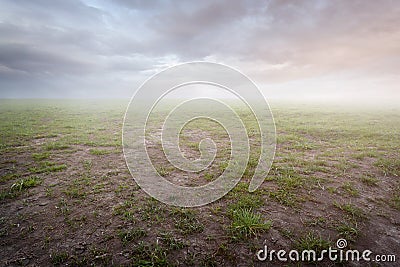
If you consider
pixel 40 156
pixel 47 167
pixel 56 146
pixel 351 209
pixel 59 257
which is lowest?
pixel 59 257

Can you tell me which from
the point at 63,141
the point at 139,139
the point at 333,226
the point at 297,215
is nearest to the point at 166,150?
the point at 139,139

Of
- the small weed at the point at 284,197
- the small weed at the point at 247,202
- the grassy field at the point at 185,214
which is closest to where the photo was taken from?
the grassy field at the point at 185,214

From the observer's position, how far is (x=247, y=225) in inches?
197

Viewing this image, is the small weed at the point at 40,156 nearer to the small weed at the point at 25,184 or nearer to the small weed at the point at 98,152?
the small weed at the point at 98,152

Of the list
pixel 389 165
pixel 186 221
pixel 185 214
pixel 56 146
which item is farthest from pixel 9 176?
pixel 389 165

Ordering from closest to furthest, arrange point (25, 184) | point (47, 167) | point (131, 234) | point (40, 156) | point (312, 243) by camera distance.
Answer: point (312, 243) < point (131, 234) < point (25, 184) < point (47, 167) < point (40, 156)

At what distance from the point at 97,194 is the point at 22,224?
189cm

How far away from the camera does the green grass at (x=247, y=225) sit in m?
4.82

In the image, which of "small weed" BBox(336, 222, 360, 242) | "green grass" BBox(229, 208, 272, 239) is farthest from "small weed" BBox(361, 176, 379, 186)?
"green grass" BBox(229, 208, 272, 239)

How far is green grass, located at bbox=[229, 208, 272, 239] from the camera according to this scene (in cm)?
482

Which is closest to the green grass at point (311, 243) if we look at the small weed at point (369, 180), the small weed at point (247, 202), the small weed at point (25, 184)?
the small weed at point (247, 202)

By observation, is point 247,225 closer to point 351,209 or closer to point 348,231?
point 348,231

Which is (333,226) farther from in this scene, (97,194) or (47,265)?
(97,194)

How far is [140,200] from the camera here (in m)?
6.40
